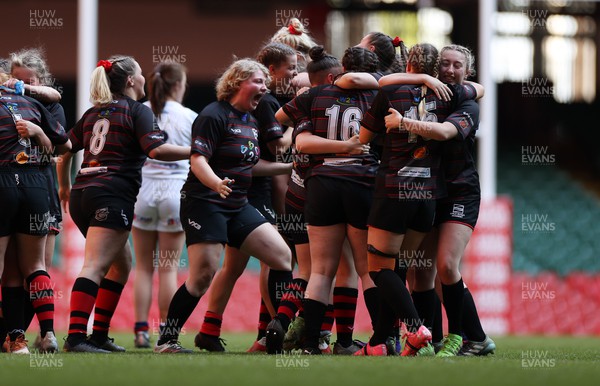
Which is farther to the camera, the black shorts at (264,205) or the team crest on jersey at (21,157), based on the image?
the black shorts at (264,205)

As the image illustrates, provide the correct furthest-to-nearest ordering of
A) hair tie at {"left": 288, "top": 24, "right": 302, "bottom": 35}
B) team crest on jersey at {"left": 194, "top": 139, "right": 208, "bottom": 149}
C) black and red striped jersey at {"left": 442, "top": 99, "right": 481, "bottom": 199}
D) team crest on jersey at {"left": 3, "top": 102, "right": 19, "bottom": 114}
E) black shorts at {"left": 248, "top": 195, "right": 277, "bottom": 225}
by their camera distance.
→ 1. hair tie at {"left": 288, "top": 24, "right": 302, "bottom": 35}
2. black shorts at {"left": 248, "top": 195, "right": 277, "bottom": 225}
3. team crest on jersey at {"left": 3, "top": 102, "right": 19, "bottom": 114}
4. team crest on jersey at {"left": 194, "top": 139, "right": 208, "bottom": 149}
5. black and red striped jersey at {"left": 442, "top": 99, "right": 481, "bottom": 199}

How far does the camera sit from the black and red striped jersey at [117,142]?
6.63 metres

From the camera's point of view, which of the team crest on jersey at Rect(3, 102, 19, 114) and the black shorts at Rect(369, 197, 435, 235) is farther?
the team crest on jersey at Rect(3, 102, 19, 114)

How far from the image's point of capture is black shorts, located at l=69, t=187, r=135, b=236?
6.57 metres

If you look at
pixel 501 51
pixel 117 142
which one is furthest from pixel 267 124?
pixel 501 51

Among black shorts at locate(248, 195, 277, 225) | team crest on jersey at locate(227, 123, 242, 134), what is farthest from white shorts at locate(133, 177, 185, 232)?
team crest on jersey at locate(227, 123, 242, 134)

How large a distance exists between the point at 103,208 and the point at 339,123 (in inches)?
60.1

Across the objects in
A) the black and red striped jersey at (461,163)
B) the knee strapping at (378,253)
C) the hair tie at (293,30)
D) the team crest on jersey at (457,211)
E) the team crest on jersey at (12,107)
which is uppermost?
the hair tie at (293,30)

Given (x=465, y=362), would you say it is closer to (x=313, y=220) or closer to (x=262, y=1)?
(x=313, y=220)

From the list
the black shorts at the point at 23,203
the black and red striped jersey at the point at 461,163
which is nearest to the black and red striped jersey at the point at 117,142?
the black shorts at the point at 23,203

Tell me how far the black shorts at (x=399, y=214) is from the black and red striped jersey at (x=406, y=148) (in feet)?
0.14

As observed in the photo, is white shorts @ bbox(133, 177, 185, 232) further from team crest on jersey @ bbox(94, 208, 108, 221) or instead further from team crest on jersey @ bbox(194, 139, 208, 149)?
team crest on jersey @ bbox(194, 139, 208, 149)

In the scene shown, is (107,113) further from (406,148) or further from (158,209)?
(406,148)

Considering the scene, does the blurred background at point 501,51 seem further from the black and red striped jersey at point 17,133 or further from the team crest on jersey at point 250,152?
the black and red striped jersey at point 17,133
